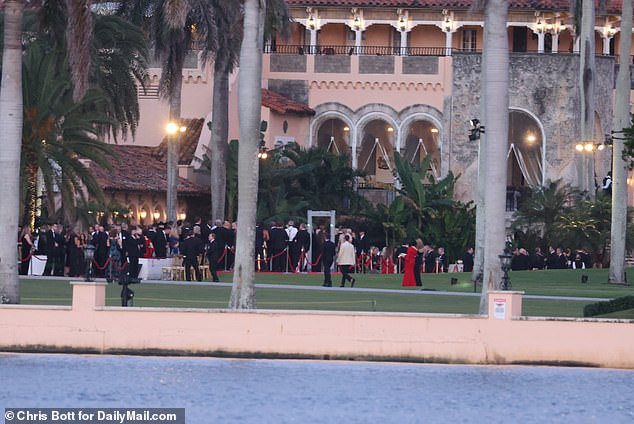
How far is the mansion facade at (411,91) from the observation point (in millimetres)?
63906

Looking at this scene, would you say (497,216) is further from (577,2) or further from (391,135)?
(391,135)

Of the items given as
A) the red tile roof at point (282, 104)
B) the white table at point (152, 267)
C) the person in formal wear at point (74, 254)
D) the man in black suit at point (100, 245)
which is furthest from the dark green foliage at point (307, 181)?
the man in black suit at point (100, 245)

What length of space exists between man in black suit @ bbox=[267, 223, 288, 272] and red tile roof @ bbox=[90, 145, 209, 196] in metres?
11.6

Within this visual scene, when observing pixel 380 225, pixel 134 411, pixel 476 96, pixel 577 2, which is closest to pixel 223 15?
pixel 380 225

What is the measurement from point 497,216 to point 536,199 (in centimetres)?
2893

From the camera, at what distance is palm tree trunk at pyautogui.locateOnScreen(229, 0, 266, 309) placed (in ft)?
89.6

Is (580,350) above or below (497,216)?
below

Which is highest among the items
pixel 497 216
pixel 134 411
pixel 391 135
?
pixel 391 135

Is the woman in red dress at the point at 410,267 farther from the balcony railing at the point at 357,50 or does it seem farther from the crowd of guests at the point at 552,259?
the balcony railing at the point at 357,50

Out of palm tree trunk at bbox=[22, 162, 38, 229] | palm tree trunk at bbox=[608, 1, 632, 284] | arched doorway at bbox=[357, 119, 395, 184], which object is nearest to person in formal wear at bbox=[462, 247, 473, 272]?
palm tree trunk at bbox=[608, 1, 632, 284]

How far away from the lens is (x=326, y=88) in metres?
65.9

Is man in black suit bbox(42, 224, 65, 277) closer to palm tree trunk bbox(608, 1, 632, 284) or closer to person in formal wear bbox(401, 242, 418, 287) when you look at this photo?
person in formal wear bbox(401, 242, 418, 287)

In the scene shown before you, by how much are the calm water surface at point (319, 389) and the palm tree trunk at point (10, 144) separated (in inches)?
142

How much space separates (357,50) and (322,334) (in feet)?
146
